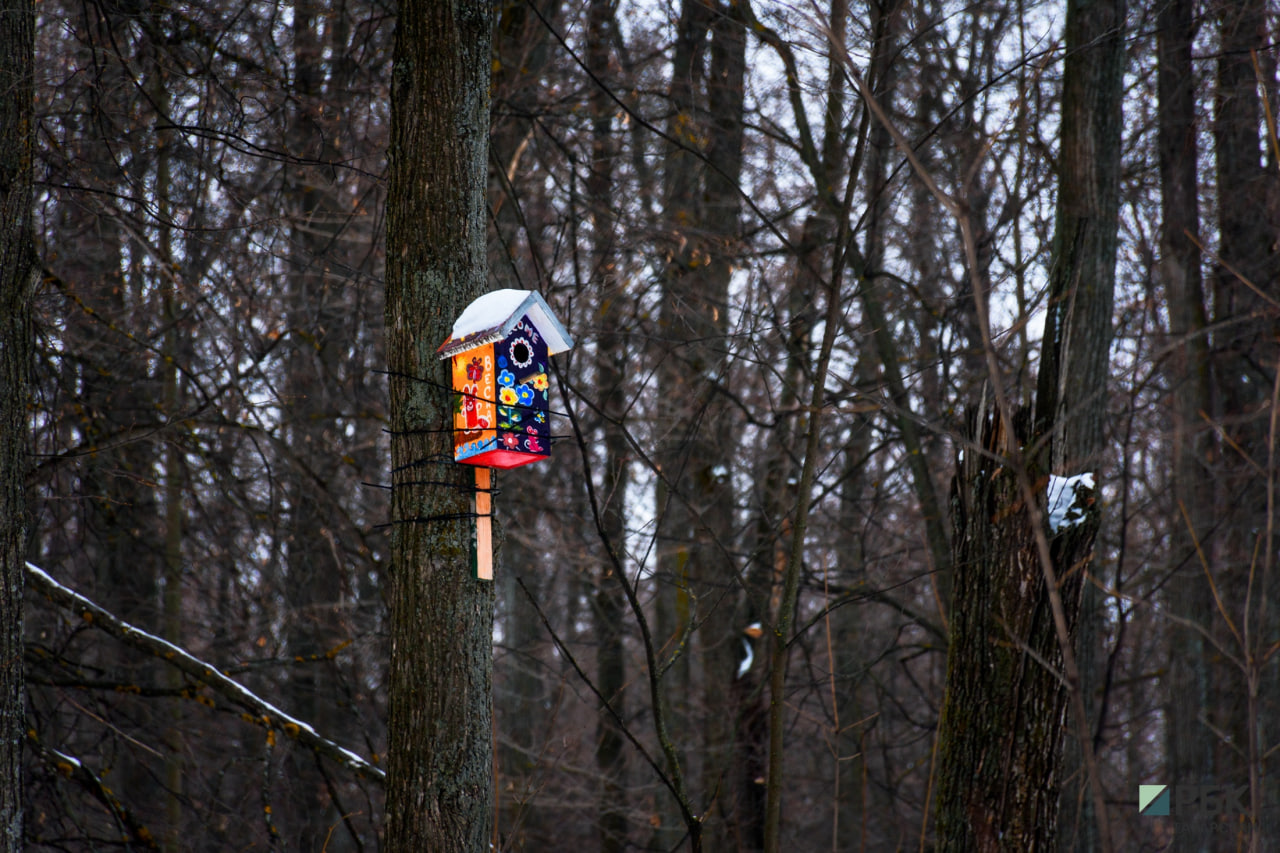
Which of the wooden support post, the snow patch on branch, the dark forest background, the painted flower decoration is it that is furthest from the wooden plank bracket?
the snow patch on branch

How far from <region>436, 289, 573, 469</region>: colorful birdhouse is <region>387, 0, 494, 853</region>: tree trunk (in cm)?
7

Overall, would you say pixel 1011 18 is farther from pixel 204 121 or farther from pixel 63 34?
pixel 63 34

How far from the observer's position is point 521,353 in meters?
3.15

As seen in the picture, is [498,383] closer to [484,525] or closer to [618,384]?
[484,525]

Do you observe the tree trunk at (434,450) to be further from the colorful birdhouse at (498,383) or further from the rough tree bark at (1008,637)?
the rough tree bark at (1008,637)

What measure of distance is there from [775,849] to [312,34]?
5031 millimetres

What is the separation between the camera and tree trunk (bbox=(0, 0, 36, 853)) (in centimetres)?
338

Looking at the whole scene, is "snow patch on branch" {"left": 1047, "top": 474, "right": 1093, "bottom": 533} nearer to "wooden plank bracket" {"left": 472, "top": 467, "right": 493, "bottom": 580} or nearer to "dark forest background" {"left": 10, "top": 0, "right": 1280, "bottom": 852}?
"dark forest background" {"left": 10, "top": 0, "right": 1280, "bottom": 852}

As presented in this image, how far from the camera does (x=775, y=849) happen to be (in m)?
3.84

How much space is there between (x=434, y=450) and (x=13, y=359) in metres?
1.55

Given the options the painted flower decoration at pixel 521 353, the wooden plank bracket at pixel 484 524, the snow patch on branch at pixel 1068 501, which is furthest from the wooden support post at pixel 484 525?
the snow patch on branch at pixel 1068 501

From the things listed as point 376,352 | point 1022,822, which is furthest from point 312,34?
point 1022,822

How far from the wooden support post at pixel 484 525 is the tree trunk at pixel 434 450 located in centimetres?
3

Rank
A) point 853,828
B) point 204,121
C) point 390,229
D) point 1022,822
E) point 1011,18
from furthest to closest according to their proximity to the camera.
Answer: point 853,828
point 1011,18
point 204,121
point 1022,822
point 390,229
